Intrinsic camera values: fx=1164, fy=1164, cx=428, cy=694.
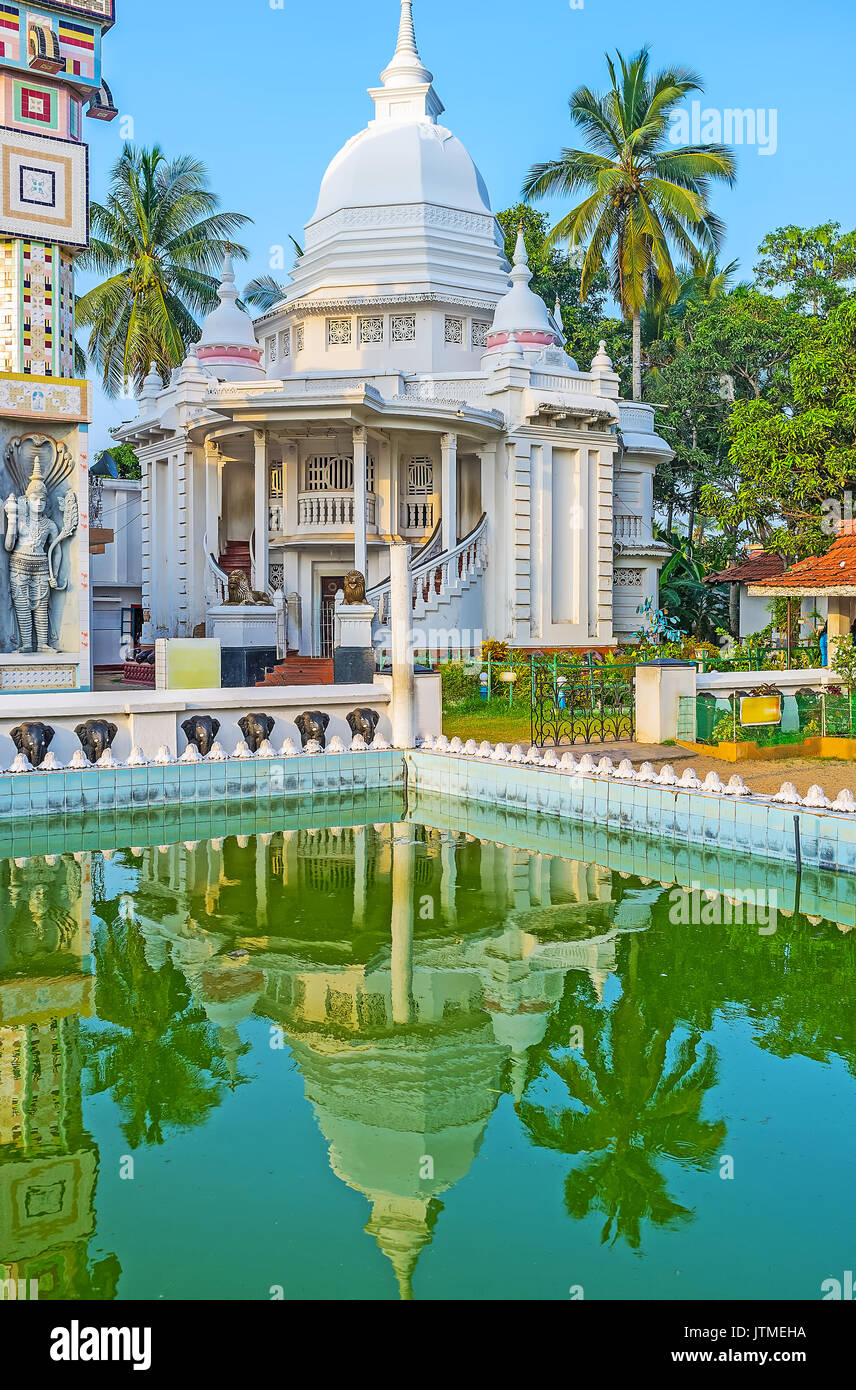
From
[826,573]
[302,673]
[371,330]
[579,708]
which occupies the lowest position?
[579,708]

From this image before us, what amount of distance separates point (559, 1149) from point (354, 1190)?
3.04 ft

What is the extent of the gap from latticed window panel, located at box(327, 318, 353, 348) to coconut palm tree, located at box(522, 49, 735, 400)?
308 inches

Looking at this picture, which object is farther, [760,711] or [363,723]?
[363,723]

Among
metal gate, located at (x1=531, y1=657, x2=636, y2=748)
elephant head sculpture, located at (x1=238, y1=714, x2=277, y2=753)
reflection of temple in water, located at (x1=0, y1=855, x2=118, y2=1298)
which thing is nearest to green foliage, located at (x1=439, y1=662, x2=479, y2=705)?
metal gate, located at (x1=531, y1=657, x2=636, y2=748)

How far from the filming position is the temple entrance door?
23.7m

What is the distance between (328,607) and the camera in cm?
2372

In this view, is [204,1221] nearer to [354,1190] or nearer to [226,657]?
[354,1190]

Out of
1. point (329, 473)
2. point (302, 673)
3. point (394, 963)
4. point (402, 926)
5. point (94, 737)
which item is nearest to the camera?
point (394, 963)

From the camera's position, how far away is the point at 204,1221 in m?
4.52

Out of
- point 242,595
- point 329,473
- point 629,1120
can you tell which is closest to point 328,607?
point 242,595

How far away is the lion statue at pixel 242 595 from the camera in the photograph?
2155 centimetres

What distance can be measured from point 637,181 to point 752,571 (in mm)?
10442

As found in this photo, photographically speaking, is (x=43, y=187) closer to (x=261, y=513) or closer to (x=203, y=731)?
(x=261, y=513)

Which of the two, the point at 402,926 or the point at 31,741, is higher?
the point at 31,741
